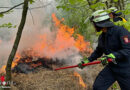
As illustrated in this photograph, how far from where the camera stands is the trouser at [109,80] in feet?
9.32

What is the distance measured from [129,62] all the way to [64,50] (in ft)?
12.2

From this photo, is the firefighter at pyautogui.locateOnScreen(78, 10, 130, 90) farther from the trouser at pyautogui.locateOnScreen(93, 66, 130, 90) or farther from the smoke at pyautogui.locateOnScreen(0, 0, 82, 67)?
the smoke at pyautogui.locateOnScreen(0, 0, 82, 67)

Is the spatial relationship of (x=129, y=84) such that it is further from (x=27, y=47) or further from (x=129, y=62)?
(x=27, y=47)

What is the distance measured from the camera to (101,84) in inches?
121

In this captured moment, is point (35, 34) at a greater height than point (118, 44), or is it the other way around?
point (118, 44)

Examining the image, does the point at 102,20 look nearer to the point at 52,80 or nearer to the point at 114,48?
the point at 114,48

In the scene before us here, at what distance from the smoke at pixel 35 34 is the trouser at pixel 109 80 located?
246 centimetres

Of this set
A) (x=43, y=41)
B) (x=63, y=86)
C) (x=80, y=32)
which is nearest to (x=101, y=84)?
(x=63, y=86)

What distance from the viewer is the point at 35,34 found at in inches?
269

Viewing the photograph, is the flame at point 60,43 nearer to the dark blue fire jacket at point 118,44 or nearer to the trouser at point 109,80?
the trouser at point 109,80

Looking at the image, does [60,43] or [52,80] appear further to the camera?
[60,43]

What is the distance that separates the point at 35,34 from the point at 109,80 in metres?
4.75

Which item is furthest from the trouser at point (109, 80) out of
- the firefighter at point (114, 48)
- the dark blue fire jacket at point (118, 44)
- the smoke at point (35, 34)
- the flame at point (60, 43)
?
the flame at point (60, 43)

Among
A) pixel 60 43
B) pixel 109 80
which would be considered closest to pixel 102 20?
pixel 109 80
